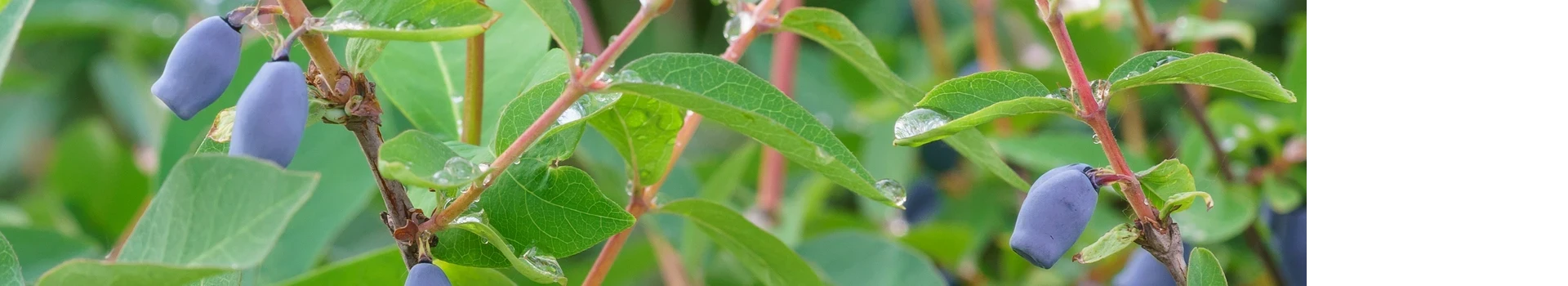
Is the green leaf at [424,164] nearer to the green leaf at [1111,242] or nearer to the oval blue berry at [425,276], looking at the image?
the oval blue berry at [425,276]

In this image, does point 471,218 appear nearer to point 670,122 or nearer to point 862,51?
point 670,122

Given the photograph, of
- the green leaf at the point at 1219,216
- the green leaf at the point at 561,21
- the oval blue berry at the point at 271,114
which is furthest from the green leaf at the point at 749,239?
the green leaf at the point at 1219,216

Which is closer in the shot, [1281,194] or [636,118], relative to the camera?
[636,118]

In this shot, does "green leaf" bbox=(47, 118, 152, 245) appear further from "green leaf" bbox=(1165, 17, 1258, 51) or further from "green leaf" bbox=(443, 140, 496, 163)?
"green leaf" bbox=(1165, 17, 1258, 51)

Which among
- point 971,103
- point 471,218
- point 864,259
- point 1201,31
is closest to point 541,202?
point 471,218

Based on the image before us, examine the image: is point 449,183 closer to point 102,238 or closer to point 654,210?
point 654,210
